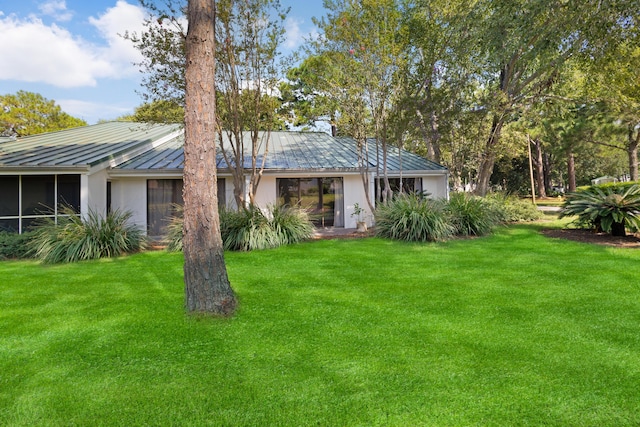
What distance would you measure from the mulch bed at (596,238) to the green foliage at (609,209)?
0.24 meters

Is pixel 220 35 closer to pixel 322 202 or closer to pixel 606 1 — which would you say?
pixel 322 202

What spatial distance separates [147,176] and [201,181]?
8.68 metres

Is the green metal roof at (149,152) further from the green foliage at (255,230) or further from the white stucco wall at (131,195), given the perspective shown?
the green foliage at (255,230)

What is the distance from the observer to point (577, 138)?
18.0 m

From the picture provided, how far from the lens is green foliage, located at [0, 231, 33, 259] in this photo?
855 centimetres

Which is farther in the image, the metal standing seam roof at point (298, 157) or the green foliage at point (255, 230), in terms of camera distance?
the metal standing seam roof at point (298, 157)

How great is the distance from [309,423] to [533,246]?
27.4 feet

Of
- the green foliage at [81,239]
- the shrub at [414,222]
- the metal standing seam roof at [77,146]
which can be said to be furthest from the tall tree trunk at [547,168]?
the green foliage at [81,239]

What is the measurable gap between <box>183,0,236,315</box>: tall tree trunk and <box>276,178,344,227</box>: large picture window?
29.1ft

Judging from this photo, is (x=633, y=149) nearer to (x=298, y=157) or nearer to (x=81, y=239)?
(x=298, y=157)

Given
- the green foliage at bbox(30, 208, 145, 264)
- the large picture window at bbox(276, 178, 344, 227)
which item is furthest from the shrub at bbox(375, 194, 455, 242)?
the green foliage at bbox(30, 208, 145, 264)

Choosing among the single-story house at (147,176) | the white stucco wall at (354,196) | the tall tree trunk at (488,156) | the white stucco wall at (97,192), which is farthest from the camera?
the tall tree trunk at (488,156)

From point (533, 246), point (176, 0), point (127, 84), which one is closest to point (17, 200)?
point (127, 84)

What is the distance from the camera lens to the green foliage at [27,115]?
82.9 feet
